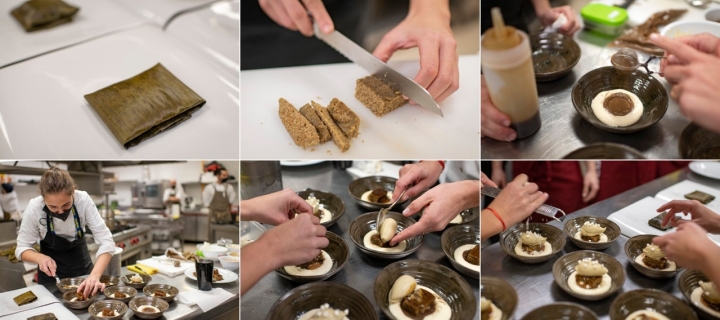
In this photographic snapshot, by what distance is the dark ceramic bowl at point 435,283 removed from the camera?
1.61 m

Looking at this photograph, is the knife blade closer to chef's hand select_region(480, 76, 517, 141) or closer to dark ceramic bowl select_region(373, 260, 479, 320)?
chef's hand select_region(480, 76, 517, 141)

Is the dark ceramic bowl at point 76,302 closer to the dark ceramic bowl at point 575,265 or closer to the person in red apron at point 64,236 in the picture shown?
the person in red apron at point 64,236

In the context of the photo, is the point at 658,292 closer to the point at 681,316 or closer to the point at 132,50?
the point at 681,316

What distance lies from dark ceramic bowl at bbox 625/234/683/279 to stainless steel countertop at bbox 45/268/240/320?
142 centimetres

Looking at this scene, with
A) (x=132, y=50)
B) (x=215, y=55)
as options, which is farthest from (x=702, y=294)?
(x=132, y=50)

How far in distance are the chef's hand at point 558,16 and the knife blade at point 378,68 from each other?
55 cm

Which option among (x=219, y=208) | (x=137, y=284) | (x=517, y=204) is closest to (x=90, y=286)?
(x=137, y=284)

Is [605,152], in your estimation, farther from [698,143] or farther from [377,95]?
[377,95]

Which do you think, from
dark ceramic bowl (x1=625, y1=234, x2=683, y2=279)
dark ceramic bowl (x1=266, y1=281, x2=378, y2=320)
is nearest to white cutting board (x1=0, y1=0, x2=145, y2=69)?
dark ceramic bowl (x1=266, y1=281, x2=378, y2=320)

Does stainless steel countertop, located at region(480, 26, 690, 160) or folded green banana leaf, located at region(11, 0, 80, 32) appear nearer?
stainless steel countertop, located at region(480, 26, 690, 160)

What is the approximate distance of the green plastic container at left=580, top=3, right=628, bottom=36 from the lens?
1799 mm

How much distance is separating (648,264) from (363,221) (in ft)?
3.28

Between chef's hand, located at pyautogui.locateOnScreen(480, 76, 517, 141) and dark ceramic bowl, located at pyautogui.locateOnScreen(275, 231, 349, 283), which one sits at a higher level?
chef's hand, located at pyautogui.locateOnScreen(480, 76, 517, 141)

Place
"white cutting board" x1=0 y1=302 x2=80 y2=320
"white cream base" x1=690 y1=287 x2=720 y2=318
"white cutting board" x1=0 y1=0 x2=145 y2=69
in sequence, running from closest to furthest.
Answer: "white cream base" x1=690 y1=287 x2=720 y2=318
"white cutting board" x1=0 y1=302 x2=80 y2=320
"white cutting board" x1=0 y1=0 x2=145 y2=69
